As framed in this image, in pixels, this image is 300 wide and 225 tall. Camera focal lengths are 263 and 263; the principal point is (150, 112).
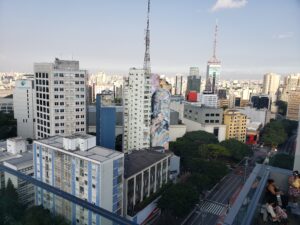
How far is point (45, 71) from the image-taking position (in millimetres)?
5820

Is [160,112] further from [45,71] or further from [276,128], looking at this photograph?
[276,128]

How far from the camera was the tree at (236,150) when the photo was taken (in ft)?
24.7

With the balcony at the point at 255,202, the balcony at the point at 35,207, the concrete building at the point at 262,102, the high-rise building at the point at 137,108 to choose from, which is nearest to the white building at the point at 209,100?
the concrete building at the point at 262,102

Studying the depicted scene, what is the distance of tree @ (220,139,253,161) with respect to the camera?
296 inches

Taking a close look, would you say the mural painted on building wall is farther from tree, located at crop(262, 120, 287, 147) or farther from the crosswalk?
tree, located at crop(262, 120, 287, 147)

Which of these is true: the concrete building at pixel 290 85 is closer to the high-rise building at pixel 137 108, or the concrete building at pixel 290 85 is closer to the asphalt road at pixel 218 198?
the asphalt road at pixel 218 198

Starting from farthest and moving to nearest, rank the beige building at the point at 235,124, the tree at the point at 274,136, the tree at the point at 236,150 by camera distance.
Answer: the beige building at the point at 235,124, the tree at the point at 274,136, the tree at the point at 236,150

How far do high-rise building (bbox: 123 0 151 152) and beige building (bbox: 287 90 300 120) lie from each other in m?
9.43

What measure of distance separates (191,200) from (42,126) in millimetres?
3811

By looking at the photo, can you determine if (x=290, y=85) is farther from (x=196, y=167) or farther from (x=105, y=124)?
(x=105, y=124)

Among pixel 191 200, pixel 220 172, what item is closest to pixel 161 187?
pixel 191 200

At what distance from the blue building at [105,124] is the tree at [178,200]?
2.38 m

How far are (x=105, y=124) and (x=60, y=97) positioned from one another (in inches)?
47.6

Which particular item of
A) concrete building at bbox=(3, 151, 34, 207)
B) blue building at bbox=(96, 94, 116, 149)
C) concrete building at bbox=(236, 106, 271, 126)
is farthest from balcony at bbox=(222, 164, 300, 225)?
concrete building at bbox=(236, 106, 271, 126)
